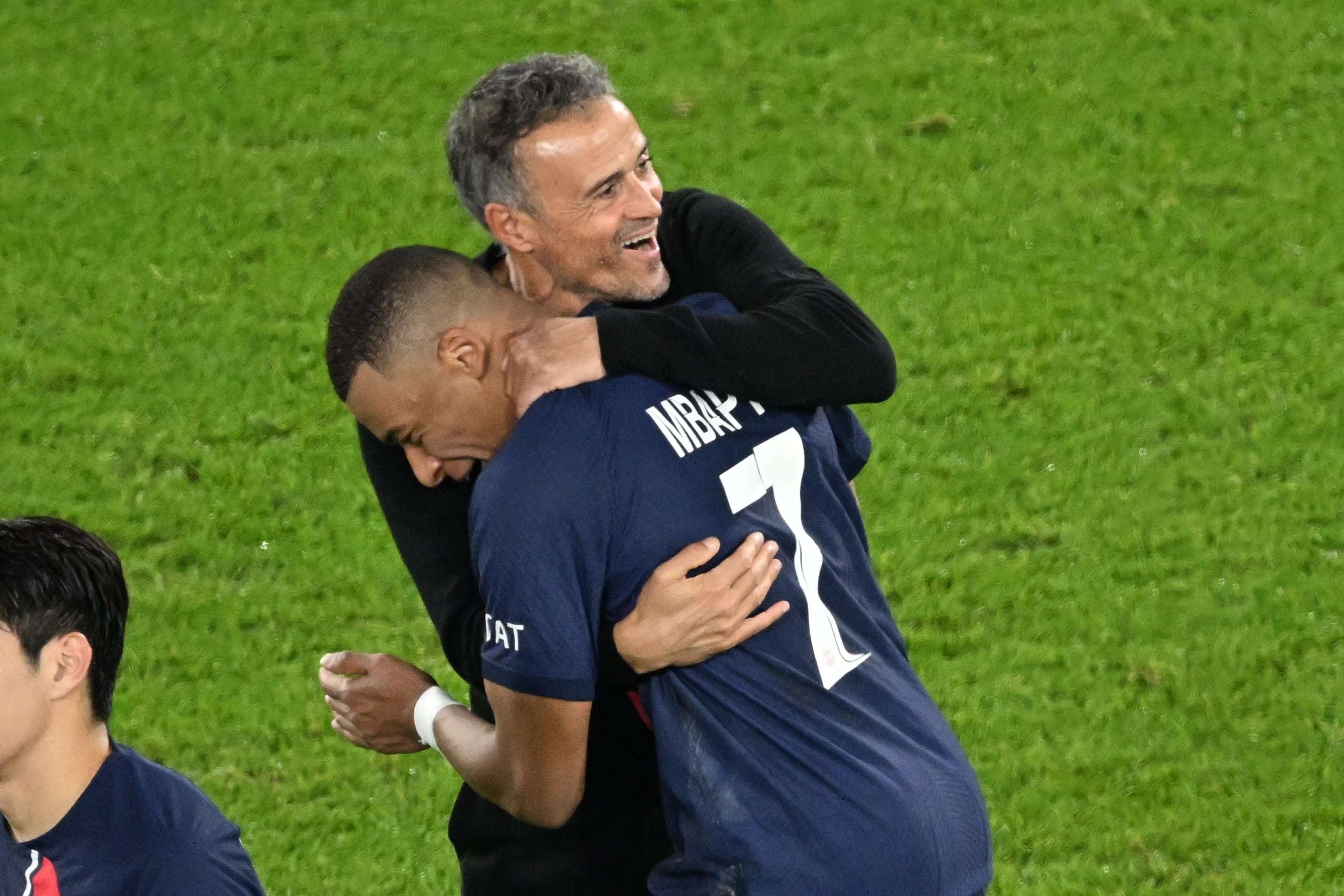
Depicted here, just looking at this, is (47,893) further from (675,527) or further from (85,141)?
(85,141)

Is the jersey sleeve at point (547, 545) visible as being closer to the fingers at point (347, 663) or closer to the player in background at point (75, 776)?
the player in background at point (75, 776)

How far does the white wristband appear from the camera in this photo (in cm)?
337

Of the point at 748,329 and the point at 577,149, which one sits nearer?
the point at 748,329

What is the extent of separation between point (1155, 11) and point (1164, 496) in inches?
126

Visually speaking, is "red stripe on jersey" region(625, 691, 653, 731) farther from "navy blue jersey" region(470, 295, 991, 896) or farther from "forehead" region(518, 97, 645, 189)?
"forehead" region(518, 97, 645, 189)

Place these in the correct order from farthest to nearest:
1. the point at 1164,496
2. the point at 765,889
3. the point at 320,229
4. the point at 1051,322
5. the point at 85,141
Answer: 1. the point at 85,141
2. the point at 320,229
3. the point at 1051,322
4. the point at 1164,496
5. the point at 765,889

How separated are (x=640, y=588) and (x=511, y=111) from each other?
0.91 m

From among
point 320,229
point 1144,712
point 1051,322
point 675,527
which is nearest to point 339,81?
point 320,229

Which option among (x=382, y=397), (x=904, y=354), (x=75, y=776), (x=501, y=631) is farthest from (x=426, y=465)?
(x=904, y=354)

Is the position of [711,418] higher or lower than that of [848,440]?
higher

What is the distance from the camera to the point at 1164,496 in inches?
249

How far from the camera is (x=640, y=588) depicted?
2893 millimetres

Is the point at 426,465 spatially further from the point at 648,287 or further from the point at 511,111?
the point at 511,111

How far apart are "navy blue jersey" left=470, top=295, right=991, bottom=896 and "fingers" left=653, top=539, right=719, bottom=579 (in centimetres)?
2
